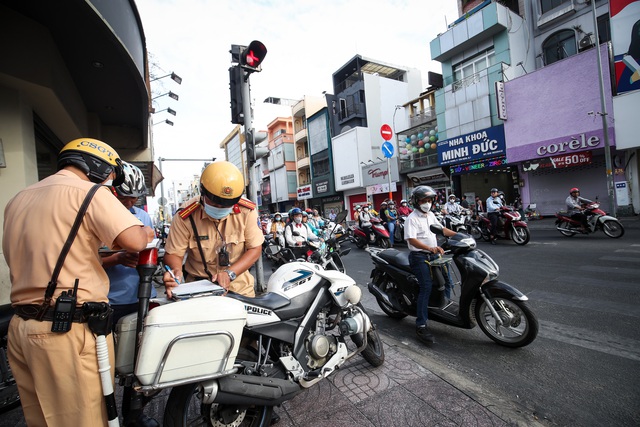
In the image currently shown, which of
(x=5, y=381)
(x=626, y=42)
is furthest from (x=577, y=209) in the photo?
(x=5, y=381)

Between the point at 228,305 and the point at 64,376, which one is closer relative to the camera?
the point at 64,376

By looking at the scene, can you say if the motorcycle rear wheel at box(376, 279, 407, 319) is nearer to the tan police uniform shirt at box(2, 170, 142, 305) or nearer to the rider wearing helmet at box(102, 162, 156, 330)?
the rider wearing helmet at box(102, 162, 156, 330)

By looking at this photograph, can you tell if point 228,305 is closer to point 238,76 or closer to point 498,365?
point 498,365

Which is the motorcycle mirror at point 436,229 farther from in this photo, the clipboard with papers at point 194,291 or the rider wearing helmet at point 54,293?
the rider wearing helmet at point 54,293

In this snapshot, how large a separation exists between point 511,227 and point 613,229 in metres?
2.34

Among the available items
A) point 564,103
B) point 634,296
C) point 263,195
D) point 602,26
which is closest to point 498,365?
point 634,296

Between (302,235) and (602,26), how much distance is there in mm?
18249

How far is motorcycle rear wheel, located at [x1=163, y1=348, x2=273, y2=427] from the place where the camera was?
1.78 metres

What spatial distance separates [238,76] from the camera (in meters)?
4.98

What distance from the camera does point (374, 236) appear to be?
10742 mm

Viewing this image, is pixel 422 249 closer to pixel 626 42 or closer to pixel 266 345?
pixel 266 345

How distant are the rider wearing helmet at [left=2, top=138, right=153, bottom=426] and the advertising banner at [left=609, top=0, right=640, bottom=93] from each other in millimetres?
17351

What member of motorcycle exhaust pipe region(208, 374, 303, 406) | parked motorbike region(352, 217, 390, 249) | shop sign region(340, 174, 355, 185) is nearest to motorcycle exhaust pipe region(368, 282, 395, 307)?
motorcycle exhaust pipe region(208, 374, 303, 406)

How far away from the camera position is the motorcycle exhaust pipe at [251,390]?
1770 mm
